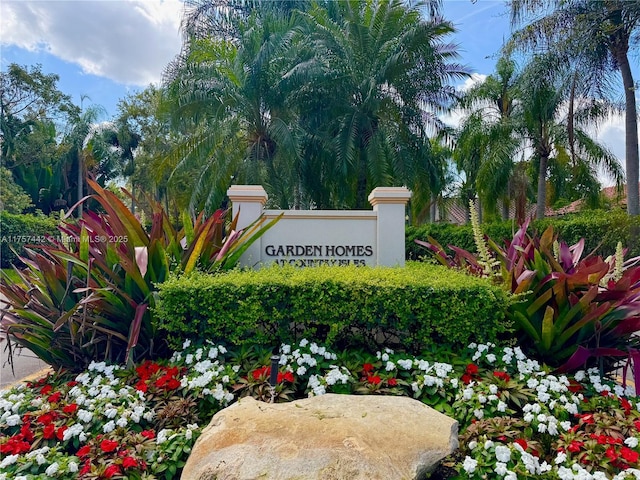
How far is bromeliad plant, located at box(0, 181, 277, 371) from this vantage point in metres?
3.73

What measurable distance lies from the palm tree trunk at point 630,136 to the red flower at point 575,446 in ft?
41.7

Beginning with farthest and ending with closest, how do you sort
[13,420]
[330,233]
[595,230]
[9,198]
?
[9,198] < [595,230] < [330,233] < [13,420]

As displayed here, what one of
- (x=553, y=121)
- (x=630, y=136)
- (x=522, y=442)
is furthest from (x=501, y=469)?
(x=553, y=121)

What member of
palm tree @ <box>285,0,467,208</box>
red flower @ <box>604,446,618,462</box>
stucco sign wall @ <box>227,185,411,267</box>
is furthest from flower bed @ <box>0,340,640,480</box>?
palm tree @ <box>285,0,467,208</box>

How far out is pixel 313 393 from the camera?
3219mm

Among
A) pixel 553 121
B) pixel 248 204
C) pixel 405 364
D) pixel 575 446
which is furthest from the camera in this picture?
pixel 553 121

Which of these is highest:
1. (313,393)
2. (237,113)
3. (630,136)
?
(237,113)

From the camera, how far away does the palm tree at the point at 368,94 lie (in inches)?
520

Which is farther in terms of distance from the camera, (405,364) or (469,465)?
(405,364)

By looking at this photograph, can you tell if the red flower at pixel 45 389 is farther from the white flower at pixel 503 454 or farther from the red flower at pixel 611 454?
the red flower at pixel 611 454

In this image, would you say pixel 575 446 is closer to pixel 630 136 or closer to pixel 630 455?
pixel 630 455

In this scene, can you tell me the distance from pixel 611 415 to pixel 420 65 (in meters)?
13.2

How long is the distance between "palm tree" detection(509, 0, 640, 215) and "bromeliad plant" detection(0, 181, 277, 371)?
13.9m

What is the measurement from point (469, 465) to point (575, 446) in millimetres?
683
